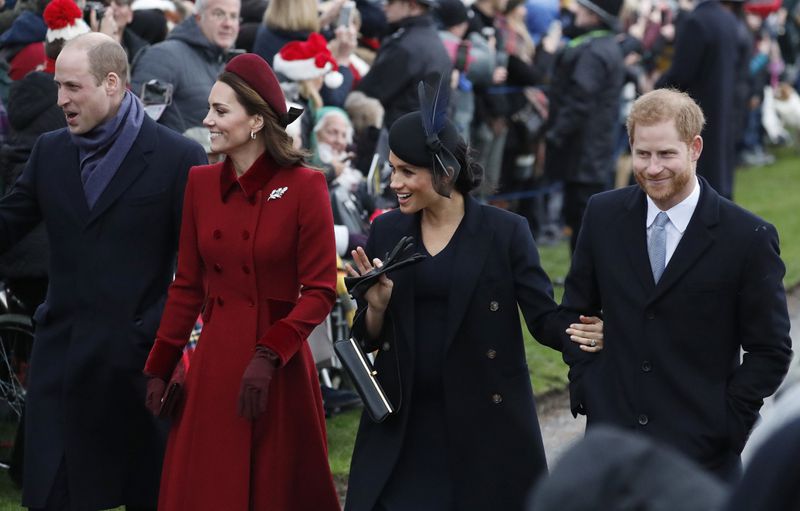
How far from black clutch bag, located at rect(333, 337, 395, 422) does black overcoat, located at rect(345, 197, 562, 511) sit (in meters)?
0.06

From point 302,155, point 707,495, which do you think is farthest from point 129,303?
point 707,495

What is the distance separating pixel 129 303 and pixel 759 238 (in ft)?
8.00

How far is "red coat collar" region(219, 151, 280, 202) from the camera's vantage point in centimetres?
563

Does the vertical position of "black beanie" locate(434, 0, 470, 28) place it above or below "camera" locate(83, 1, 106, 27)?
below

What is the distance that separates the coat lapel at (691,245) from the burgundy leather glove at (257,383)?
4.47ft

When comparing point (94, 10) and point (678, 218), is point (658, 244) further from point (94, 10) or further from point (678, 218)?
point (94, 10)

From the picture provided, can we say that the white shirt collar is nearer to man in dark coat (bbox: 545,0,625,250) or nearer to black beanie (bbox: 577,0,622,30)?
man in dark coat (bbox: 545,0,625,250)

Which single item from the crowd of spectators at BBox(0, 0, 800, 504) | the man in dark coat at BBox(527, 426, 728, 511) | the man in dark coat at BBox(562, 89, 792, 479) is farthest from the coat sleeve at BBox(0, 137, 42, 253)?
the man in dark coat at BBox(527, 426, 728, 511)

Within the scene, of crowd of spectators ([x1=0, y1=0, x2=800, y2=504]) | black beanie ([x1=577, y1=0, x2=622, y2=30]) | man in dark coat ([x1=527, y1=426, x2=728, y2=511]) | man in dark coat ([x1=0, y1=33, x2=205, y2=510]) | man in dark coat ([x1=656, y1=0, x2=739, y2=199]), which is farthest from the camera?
black beanie ([x1=577, y1=0, x2=622, y2=30])

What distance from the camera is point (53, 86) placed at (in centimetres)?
737

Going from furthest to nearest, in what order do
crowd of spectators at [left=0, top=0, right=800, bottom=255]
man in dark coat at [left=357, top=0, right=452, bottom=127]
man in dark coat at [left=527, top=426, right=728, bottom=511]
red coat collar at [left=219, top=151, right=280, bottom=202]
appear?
man in dark coat at [left=357, top=0, right=452, bottom=127]
crowd of spectators at [left=0, top=0, right=800, bottom=255]
red coat collar at [left=219, top=151, right=280, bottom=202]
man in dark coat at [left=527, top=426, right=728, bottom=511]

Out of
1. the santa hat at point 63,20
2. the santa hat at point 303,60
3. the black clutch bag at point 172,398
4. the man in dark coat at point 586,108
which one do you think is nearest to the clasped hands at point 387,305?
the black clutch bag at point 172,398

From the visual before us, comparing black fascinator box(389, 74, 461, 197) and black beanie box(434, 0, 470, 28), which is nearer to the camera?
black fascinator box(389, 74, 461, 197)

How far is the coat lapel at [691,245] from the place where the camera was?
5.07 m
